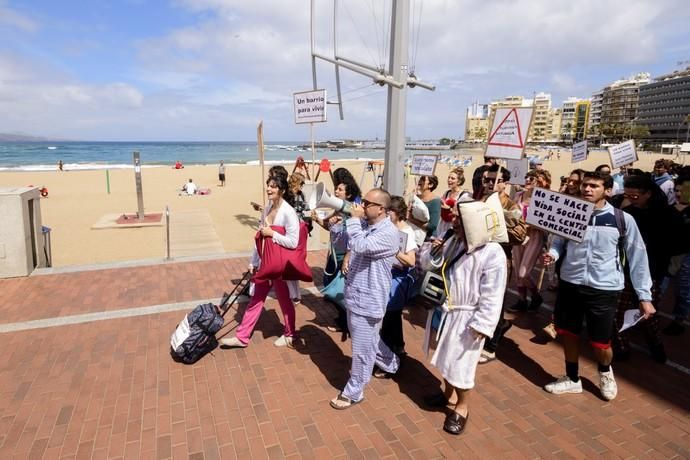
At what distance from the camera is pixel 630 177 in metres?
4.18

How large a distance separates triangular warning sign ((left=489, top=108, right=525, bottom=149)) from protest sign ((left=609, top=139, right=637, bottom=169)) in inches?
197

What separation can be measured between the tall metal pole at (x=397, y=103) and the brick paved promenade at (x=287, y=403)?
2461 mm

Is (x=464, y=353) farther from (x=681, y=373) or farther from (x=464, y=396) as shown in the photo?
(x=681, y=373)

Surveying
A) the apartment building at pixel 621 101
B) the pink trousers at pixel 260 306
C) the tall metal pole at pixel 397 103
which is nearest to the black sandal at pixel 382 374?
the pink trousers at pixel 260 306

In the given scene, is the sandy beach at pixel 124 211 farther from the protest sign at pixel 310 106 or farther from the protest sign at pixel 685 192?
the protest sign at pixel 685 192

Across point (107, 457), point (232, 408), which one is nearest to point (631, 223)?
point (232, 408)

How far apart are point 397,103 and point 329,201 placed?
2.71 metres

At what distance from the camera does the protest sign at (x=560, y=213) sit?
3500mm

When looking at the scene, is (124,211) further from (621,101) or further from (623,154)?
(621,101)

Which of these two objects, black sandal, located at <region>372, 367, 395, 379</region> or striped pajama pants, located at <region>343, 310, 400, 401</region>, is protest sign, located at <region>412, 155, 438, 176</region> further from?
striped pajama pants, located at <region>343, 310, 400, 401</region>

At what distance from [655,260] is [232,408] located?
13.9 feet

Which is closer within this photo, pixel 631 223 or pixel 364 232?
pixel 364 232

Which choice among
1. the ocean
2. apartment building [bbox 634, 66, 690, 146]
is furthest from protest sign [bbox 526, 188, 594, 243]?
apartment building [bbox 634, 66, 690, 146]

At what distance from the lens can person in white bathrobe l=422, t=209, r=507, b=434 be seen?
284 cm
